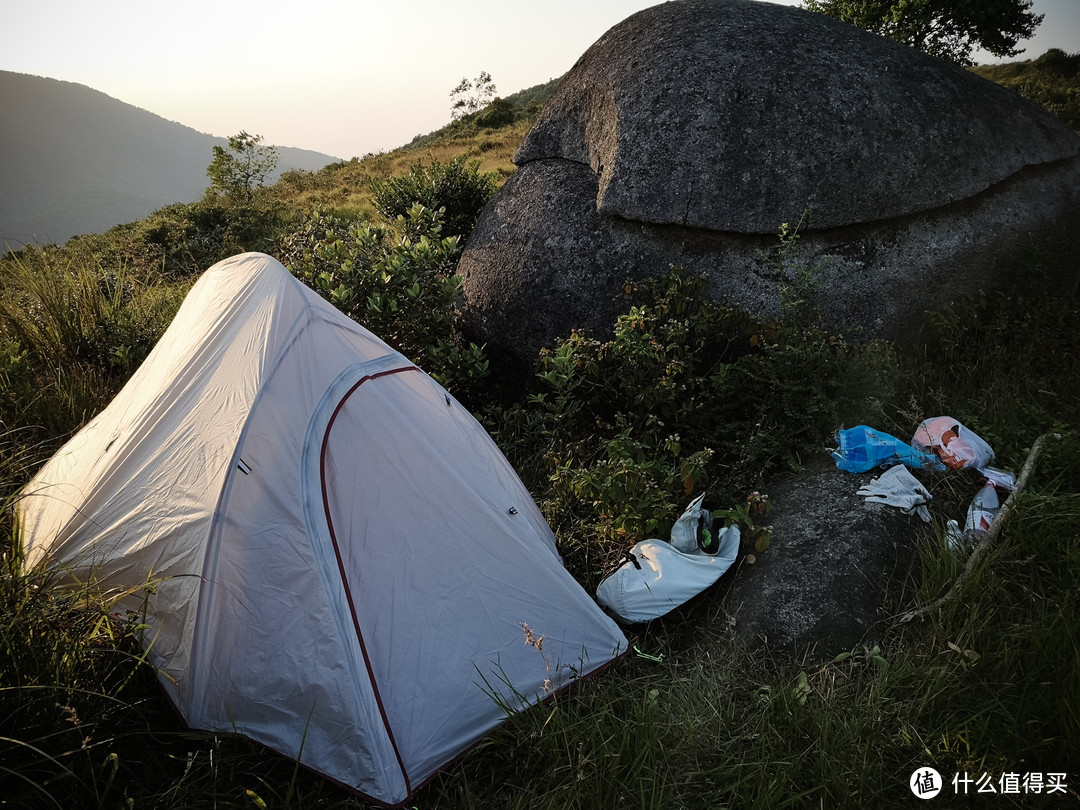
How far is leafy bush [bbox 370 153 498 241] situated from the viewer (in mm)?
6828

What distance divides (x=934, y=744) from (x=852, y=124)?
12.6 feet

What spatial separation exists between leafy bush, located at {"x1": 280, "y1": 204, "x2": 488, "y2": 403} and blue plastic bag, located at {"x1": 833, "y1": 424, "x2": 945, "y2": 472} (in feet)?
8.08

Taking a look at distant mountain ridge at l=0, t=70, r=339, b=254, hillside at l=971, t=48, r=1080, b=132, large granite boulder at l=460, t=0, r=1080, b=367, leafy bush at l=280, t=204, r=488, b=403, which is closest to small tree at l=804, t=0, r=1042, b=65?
hillside at l=971, t=48, r=1080, b=132

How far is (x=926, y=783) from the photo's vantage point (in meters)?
2.14

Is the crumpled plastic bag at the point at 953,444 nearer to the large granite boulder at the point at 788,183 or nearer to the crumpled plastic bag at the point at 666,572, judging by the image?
the large granite boulder at the point at 788,183

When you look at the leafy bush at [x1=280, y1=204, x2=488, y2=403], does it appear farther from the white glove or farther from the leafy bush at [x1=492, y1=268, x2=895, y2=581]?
the white glove

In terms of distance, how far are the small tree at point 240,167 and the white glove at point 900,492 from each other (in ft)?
50.9

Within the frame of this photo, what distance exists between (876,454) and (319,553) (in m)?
2.82

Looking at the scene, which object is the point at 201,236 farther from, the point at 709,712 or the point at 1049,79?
the point at 1049,79

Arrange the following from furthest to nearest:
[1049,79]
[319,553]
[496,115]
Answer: [496,115] → [1049,79] → [319,553]

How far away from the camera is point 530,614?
2688 mm

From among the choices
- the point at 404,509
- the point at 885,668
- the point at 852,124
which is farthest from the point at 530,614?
the point at 852,124

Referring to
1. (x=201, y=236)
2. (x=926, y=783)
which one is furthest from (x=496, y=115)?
(x=926, y=783)

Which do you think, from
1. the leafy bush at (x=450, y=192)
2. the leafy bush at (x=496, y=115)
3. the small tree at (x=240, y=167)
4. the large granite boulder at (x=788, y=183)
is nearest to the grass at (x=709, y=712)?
the large granite boulder at (x=788, y=183)
